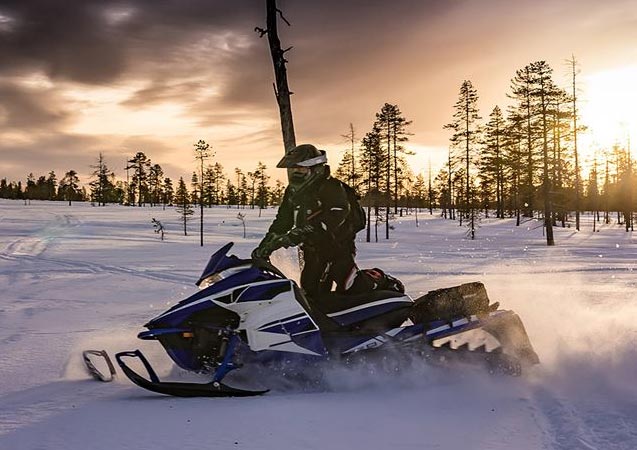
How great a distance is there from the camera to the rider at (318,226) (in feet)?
15.2

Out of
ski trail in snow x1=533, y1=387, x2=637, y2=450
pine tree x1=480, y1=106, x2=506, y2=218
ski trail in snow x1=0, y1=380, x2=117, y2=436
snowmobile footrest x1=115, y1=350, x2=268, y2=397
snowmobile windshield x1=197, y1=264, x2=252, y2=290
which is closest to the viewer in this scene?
ski trail in snow x1=533, y1=387, x2=637, y2=450

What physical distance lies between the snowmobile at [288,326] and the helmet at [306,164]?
35.4 inches

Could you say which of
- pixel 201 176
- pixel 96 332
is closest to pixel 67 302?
pixel 96 332

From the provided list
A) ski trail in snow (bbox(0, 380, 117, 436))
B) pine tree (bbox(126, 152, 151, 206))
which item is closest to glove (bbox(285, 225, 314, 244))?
ski trail in snow (bbox(0, 380, 117, 436))

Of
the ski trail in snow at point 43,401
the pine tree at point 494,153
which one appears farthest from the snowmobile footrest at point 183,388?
the pine tree at point 494,153

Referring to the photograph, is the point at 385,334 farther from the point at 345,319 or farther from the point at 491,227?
the point at 491,227

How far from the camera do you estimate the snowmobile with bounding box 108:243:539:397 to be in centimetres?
416

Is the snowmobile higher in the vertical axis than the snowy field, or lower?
higher

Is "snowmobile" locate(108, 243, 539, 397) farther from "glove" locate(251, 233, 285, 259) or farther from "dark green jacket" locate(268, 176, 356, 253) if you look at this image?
"dark green jacket" locate(268, 176, 356, 253)

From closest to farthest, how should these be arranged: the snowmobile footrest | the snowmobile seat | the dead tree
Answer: the snowmobile footrest, the snowmobile seat, the dead tree

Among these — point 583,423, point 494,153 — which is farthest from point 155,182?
point 583,423

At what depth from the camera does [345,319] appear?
4570 mm

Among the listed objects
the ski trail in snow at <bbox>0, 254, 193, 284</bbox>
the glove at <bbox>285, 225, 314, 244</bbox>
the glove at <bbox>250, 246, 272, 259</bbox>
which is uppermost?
the glove at <bbox>285, 225, 314, 244</bbox>

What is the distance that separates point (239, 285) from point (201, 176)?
139 feet
